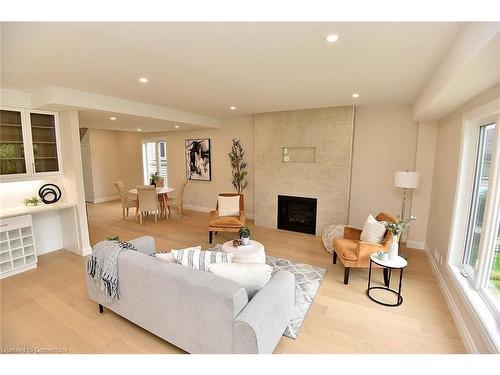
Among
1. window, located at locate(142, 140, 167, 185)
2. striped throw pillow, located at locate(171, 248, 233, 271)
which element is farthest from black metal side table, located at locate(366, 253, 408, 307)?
window, located at locate(142, 140, 167, 185)

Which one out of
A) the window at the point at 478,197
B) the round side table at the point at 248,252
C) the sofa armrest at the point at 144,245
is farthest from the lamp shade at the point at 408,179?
the sofa armrest at the point at 144,245

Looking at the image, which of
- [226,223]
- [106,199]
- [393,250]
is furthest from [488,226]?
[106,199]

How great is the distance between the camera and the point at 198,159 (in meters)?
6.96

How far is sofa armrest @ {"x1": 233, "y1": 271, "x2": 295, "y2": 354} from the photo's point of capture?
1.57m

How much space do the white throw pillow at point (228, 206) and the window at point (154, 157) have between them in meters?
3.75

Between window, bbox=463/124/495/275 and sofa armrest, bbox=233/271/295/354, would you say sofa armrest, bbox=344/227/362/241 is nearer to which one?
window, bbox=463/124/495/275

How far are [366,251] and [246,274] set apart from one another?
6.20ft

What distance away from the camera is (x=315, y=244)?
4617mm

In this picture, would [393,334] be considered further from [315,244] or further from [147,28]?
[147,28]

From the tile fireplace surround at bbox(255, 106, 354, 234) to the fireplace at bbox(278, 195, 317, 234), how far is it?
0.12m
